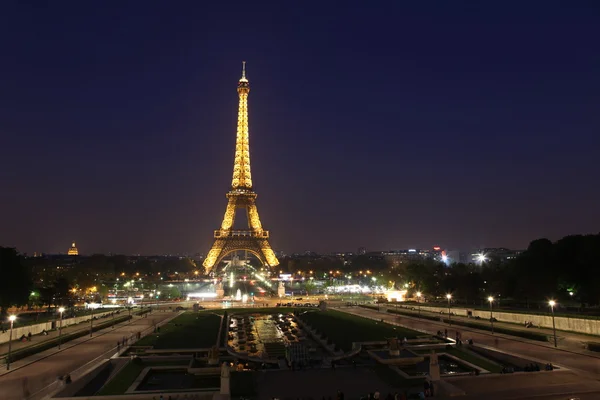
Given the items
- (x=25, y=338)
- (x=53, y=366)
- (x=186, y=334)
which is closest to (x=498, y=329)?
(x=186, y=334)

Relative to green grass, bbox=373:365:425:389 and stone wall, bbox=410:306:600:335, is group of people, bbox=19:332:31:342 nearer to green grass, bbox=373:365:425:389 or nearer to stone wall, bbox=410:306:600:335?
green grass, bbox=373:365:425:389

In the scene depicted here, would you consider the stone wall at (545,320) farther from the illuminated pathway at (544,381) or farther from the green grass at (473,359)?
the green grass at (473,359)

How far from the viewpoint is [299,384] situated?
23328 mm

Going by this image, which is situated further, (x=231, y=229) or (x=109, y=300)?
(x=231, y=229)

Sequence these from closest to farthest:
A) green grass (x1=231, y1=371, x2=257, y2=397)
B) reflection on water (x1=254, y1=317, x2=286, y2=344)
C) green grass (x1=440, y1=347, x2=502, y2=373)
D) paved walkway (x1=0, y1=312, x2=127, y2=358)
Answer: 1. green grass (x1=231, y1=371, x2=257, y2=397)
2. green grass (x1=440, y1=347, x2=502, y2=373)
3. paved walkway (x1=0, y1=312, x2=127, y2=358)
4. reflection on water (x1=254, y1=317, x2=286, y2=344)

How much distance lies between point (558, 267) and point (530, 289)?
3.72 m

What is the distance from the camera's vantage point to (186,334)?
39.6m

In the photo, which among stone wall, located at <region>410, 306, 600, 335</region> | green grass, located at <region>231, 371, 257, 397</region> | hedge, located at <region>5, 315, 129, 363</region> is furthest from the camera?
stone wall, located at <region>410, 306, 600, 335</region>

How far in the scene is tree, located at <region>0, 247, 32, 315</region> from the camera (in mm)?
48656

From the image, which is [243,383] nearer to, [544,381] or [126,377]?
[126,377]

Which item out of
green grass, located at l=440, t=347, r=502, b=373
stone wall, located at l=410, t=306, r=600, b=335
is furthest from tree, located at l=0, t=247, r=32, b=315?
stone wall, located at l=410, t=306, r=600, b=335

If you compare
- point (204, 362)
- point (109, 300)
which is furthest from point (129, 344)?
point (109, 300)

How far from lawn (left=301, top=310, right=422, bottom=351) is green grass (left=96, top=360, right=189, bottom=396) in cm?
1118

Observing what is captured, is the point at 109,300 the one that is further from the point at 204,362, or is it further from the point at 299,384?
the point at 299,384
